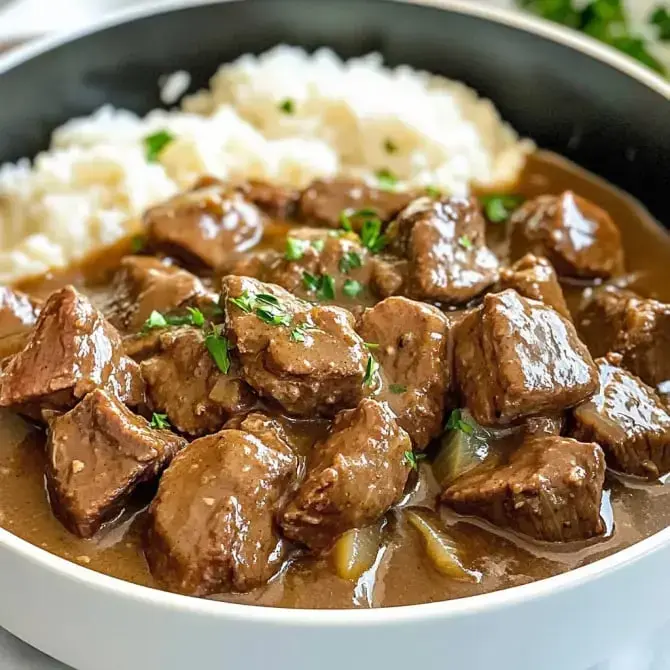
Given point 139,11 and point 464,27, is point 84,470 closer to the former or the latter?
point 139,11

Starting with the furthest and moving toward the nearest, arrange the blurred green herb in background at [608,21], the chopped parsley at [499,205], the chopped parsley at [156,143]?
the blurred green herb in background at [608,21]
the chopped parsley at [156,143]
the chopped parsley at [499,205]

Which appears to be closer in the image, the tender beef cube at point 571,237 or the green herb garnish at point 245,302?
the green herb garnish at point 245,302

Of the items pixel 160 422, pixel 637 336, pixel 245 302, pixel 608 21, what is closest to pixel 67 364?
pixel 160 422

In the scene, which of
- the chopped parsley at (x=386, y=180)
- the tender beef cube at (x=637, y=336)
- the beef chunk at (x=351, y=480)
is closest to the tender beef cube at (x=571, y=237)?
the tender beef cube at (x=637, y=336)

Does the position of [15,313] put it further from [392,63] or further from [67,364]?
[392,63]

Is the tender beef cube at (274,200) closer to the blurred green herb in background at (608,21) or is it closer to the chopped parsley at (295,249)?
the chopped parsley at (295,249)

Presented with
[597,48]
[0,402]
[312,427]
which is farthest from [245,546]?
[597,48]
